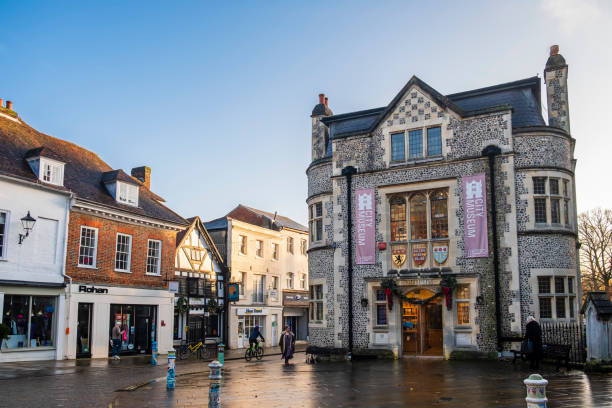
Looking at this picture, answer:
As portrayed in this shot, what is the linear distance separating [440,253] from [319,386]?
31.2ft

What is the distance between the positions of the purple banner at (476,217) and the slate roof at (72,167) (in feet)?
55.9

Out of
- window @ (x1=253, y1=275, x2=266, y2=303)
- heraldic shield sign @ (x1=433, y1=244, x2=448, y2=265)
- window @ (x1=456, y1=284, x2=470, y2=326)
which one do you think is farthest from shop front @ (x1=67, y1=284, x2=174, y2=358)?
window @ (x1=456, y1=284, x2=470, y2=326)

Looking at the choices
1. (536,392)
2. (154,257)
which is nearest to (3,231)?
(154,257)

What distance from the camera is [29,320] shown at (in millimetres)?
24656

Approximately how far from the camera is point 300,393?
1360cm

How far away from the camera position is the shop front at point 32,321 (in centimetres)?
2384

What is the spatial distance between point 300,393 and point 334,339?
10.8 meters

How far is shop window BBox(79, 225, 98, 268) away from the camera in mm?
27250

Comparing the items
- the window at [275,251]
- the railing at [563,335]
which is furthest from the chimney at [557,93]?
the window at [275,251]

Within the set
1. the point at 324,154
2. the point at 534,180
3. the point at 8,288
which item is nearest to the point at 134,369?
the point at 8,288

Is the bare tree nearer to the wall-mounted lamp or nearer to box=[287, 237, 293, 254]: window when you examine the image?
box=[287, 237, 293, 254]: window

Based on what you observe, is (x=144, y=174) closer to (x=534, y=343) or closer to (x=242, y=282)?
(x=242, y=282)

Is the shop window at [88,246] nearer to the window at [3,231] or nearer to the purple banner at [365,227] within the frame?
the window at [3,231]

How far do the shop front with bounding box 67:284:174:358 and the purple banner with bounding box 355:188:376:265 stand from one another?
41.7 ft
